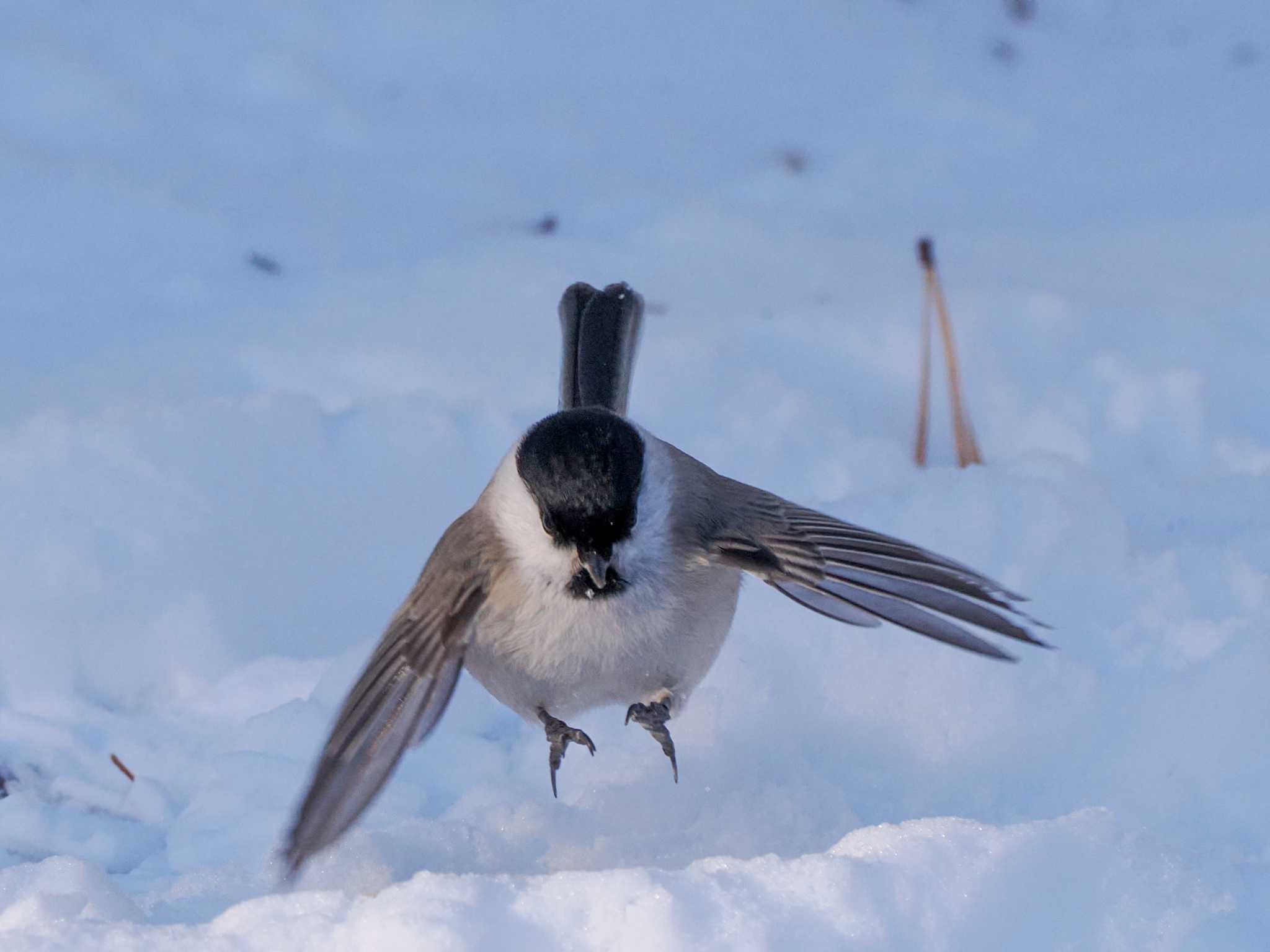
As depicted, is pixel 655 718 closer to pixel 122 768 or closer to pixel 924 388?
pixel 122 768

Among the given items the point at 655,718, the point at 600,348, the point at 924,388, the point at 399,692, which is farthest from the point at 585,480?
the point at 924,388

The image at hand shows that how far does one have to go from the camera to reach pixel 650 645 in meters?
1.97

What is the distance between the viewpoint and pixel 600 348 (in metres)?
2.54

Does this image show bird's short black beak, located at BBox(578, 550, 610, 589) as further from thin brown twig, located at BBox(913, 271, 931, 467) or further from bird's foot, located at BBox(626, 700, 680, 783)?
thin brown twig, located at BBox(913, 271, 931, 467)

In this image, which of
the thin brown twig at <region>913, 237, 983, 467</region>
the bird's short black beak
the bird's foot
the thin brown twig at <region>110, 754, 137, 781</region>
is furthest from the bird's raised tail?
the thin brown twig at <region>110, 754, 137, 781</region>

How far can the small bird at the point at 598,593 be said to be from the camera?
1784 mm

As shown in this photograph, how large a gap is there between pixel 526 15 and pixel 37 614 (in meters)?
2.37

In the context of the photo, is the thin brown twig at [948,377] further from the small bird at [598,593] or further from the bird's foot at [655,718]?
the bird's foot at [655,718]

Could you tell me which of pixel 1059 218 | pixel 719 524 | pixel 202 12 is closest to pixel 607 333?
pixel 719 524

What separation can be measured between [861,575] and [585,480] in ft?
1.25

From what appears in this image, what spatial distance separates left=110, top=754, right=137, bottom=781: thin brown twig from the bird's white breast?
657 mm

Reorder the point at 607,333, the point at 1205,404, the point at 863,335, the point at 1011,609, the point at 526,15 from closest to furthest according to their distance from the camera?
the point at 1011,609 < the point at 607,333 < the point at 1205,404 < the point at 863,335 < the point at 526,15

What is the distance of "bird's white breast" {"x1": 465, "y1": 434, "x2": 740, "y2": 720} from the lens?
1920 mm

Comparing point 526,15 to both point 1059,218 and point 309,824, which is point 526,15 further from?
point 309,824
